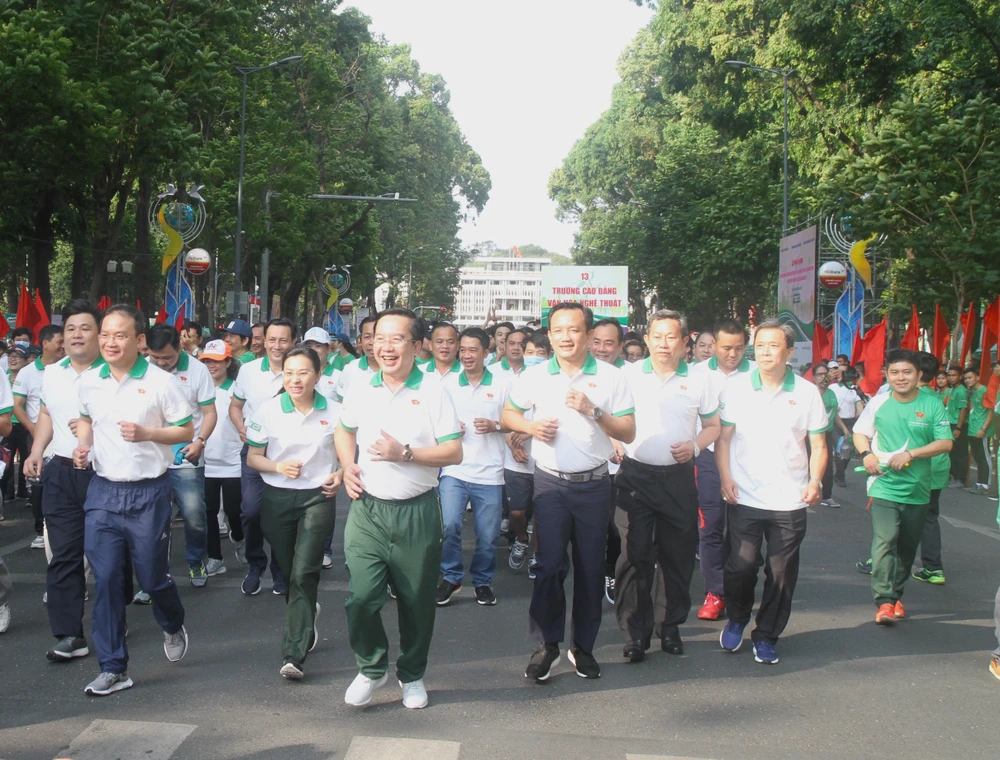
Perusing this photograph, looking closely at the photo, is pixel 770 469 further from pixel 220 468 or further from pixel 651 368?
pixel 220 468

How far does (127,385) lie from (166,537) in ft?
2.56

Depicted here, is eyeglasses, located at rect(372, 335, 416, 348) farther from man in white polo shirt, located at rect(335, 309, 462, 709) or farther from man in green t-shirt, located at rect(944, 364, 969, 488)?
man in green t-shirt, located at rect(944, 364, 969, 488)

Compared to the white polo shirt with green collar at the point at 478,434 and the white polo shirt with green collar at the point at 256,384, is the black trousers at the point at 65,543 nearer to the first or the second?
the white polo shirt with green collar at the point at 256,384

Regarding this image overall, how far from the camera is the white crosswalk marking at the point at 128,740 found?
180 inches

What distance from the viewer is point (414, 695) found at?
5.27 metres

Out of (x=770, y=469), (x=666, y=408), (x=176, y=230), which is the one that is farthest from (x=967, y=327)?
(x=176, y=230)

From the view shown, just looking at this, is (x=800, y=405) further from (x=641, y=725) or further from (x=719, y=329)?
(x=641, y=725)

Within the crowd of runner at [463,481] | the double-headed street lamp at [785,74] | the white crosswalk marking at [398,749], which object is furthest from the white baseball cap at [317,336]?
the double-headed street lamp at [785,74]

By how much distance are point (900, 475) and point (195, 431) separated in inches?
180

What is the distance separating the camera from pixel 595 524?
5711 millimetres

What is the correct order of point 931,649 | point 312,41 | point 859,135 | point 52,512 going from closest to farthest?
point 52,512, point 931,649, point 859,135, point 312,41

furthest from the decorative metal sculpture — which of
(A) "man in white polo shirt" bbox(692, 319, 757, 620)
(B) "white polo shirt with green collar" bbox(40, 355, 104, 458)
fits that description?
(A) "man in white polo shirt" bbox(692, 319, 757, 620)

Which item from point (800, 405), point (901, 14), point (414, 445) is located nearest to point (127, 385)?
point (414, 445)

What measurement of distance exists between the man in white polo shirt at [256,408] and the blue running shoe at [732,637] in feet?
9.48
